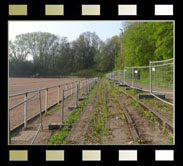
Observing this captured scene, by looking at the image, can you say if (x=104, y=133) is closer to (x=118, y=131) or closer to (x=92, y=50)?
(x=118, y=131)

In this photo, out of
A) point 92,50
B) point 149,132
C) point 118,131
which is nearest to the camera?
point 149,132

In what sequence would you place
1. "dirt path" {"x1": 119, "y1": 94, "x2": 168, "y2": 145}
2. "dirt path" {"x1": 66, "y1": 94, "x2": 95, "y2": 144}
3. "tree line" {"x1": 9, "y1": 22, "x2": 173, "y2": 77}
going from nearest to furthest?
"dirt path" {"x1": 119, "y1": 94, "x2": 168, "y2": 145}, "dirt path" {"x1": 66, "y1": 94, "x2": 95, "y2": 144}, "tree line" {"x1": 9, "y1": 22, "x2": 173, "y2": 77}

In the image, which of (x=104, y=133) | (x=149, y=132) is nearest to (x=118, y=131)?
(x=104, y=133)

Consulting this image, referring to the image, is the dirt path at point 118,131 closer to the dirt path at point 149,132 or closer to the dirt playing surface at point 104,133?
the dirt playing surface at point 104,133

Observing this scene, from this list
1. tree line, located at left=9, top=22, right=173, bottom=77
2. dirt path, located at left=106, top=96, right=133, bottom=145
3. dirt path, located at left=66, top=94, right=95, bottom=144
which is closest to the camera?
dirt path, located at left=106, top=96, right=133, bottom=145

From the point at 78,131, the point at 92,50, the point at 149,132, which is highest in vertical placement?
the point at 92,50

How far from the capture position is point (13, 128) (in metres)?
4.71

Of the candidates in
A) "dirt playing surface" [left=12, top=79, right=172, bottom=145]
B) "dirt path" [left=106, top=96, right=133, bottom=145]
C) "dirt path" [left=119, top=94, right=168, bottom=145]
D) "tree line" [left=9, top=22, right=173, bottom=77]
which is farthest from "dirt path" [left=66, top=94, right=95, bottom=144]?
"tree line" [left=9, top=22, right=173, bottom=77]

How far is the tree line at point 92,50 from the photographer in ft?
44.2

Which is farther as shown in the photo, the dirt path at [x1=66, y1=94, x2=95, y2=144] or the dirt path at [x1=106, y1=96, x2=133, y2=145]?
the dirt path at [x1=66, y1=94, x2=95, y2=144]

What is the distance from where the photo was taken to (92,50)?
33750mm

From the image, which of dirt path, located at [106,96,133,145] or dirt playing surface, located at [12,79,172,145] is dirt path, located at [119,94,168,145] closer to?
dirt playing surface, located at [12,79,172,145]

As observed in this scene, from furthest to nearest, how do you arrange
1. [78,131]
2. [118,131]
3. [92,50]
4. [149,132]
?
[92,50] → [78,131] → [118,131] → [149,132]

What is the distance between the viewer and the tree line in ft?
44.2
